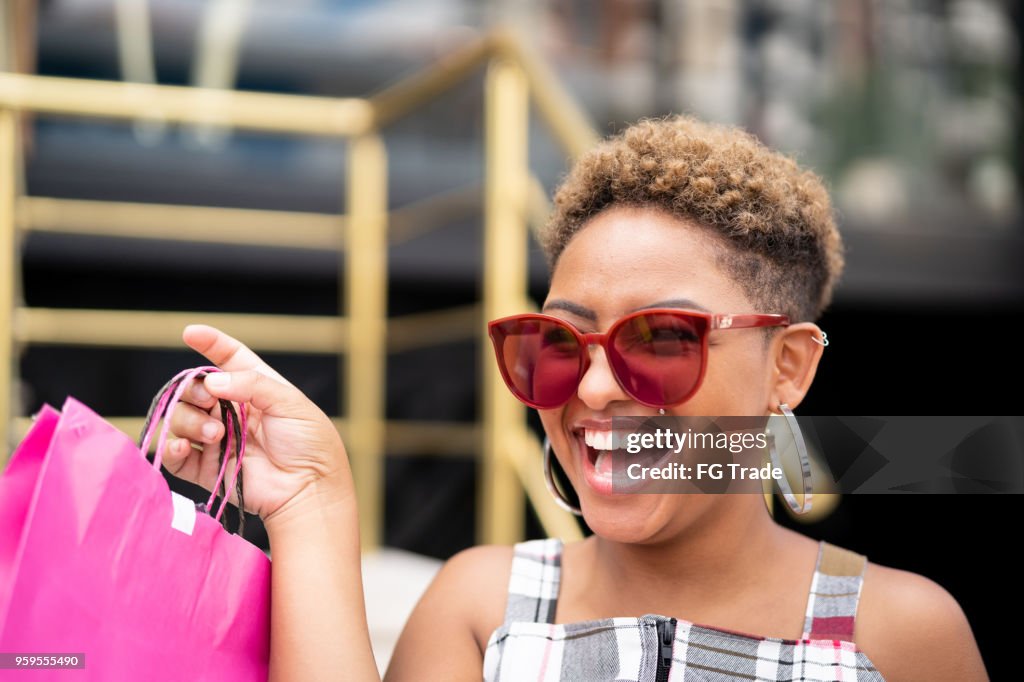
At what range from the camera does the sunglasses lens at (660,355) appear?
45.6 inches

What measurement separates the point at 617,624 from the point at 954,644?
363mm

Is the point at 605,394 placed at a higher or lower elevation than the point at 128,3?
lower

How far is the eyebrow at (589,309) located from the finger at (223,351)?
1.06ft

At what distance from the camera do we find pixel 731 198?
4.06 ft

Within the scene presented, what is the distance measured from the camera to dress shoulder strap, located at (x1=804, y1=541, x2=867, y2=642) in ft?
3.93

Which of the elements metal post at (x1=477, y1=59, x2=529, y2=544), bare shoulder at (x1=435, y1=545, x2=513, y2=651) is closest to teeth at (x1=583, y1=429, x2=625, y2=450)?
bare shoulder at (x1=435, y1=545, x2=513, y2=651)

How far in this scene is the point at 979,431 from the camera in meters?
1.44

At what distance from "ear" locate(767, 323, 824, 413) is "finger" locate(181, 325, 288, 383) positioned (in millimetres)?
568

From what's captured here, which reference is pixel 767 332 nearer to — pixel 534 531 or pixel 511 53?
pixel 511 53

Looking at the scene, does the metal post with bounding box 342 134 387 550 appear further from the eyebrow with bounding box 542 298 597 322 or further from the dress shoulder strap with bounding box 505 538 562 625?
the eyebrow with bounding box 542 298 597 322

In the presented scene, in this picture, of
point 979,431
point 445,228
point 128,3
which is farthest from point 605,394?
point 128,3

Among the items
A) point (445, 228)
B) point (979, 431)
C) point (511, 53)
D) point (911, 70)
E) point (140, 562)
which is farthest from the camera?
point (911, 70)

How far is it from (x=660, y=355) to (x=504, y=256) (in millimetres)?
1414

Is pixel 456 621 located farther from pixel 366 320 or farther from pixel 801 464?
pixel 366 320
